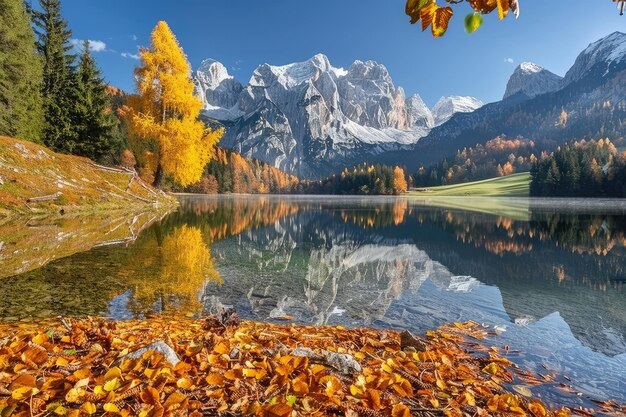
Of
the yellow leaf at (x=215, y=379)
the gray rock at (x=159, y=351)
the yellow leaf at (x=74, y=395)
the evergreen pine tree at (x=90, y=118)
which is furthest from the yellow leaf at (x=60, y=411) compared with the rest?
the evergreen pine tree at (x=90, y=118)

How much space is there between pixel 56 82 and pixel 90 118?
822 cm

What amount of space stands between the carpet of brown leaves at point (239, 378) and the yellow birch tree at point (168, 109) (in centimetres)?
2924

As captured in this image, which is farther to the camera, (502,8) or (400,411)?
(400,411)

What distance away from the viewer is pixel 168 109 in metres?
34.4

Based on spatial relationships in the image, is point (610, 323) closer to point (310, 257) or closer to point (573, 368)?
point (573, 368)

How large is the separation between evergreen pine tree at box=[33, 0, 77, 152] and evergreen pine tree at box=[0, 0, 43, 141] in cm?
221

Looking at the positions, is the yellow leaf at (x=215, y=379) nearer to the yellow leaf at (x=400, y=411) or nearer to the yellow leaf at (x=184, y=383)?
the yellow leaf at (x=184, y=383)

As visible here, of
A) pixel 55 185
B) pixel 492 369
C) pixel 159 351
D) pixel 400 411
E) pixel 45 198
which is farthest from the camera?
pixel 55 185

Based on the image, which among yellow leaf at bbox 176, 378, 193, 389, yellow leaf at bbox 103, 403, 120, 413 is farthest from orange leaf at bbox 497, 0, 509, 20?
yellow leaf at bbox 103, 403, 120, 413

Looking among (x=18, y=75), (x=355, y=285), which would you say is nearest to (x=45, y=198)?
(x=18, y=75)

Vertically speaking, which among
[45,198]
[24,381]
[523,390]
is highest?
[45,198]

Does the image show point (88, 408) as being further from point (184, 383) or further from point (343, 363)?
point (343, 363)

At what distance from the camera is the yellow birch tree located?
32156 mm

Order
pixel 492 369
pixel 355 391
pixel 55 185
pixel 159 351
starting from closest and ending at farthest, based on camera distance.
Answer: pixel 355 391
pixel 159 351
pixel 492 369
pixel 55 185
